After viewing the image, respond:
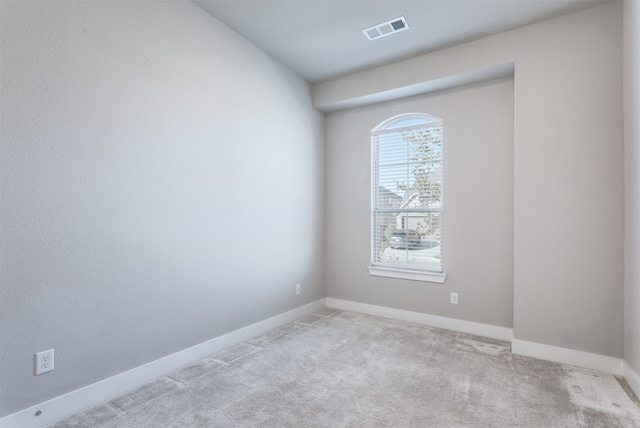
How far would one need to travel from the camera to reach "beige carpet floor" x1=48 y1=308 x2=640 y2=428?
193 cm

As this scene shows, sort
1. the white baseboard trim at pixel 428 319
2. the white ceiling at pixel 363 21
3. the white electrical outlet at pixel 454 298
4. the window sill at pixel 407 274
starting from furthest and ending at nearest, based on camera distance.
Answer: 1. the window sill at pixel 407 274
2. the white electrical outlet at pixel 454 298
3. the white baseboard trim at pixel 428 319
4. the white ceiling at pixel 363 21

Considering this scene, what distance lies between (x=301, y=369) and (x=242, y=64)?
2.79 m

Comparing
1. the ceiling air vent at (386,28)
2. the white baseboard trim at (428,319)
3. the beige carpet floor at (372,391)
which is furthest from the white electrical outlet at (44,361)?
the ceiling air vent at (386,28)

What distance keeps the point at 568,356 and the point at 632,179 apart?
1.48 meters

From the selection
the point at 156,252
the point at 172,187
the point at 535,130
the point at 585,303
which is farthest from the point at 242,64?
the point at 585,303

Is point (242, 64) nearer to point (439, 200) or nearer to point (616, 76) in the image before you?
point (439, 200)

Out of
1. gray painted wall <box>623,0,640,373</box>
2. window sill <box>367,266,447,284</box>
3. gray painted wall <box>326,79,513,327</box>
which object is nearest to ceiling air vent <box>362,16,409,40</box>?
gray painted wall <box>326,79,513,327</box>

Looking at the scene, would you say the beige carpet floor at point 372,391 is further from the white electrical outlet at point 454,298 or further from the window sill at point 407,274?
the window sill at point 407,274

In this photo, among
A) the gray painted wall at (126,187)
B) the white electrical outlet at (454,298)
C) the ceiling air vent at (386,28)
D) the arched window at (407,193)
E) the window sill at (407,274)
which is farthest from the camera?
the arched window at (407,193)

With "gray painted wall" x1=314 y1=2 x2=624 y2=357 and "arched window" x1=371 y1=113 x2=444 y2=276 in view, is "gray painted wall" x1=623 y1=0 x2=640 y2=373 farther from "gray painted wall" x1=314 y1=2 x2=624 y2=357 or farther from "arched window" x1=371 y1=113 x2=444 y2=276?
"arched window" x1=371 y1=113 x2=444 y2=276

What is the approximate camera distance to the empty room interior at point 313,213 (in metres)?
1.93

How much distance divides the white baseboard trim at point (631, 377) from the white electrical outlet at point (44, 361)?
3.68m

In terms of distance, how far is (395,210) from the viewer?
403cm

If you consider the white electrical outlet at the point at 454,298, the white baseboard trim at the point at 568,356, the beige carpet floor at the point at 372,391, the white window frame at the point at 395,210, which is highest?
the white window frame at the point at 395,210
